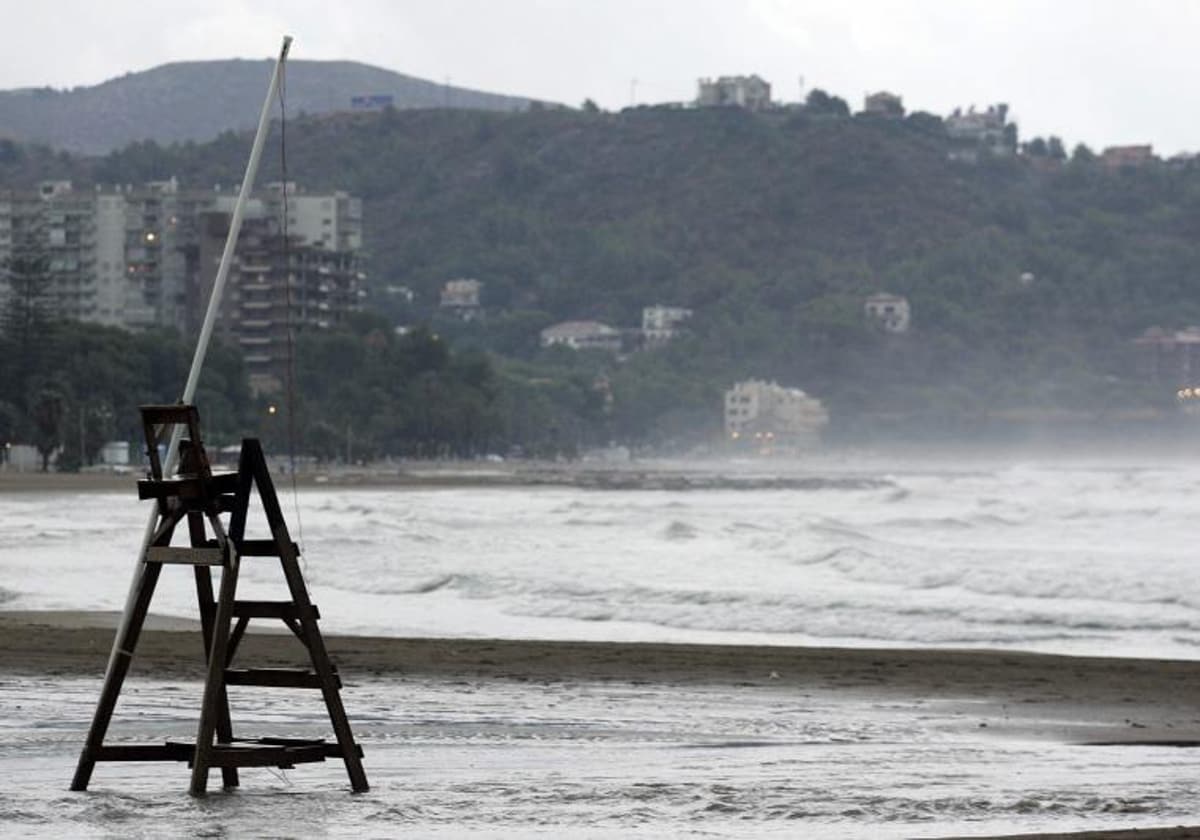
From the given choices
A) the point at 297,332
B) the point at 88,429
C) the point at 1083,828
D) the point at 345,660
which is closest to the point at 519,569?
the point at 345,660

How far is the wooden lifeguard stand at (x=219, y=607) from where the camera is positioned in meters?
11.4

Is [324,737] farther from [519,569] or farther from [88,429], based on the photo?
[88,429]

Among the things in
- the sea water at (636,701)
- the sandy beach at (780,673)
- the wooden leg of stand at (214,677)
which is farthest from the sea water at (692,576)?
the wooden leg of stand at (214,677)

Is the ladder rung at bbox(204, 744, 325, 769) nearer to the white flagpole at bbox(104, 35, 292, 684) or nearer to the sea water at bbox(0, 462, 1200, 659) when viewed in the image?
the white flagpole at bbox(104, 35, 292, 684)

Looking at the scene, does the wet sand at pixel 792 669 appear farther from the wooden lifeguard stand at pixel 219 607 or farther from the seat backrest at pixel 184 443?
the seat backrest at pixel 184 443

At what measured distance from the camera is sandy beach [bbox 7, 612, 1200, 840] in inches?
652

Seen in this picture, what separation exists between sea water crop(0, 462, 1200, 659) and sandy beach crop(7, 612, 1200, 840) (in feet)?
7.18

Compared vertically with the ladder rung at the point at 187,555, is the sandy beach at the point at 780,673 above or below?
below

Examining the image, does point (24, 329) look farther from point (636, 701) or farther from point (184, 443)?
point (184, 443)

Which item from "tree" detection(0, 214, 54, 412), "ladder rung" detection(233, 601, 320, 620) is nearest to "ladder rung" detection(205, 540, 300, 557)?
"ladder rung" detection(233, 601, 320, 620)

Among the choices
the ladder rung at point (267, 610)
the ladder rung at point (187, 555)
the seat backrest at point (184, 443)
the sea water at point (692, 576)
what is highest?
the seat backrest at point (184, 443)

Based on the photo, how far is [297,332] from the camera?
194 meters

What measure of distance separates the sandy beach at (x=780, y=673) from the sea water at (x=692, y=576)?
2189mm

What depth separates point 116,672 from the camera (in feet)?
38.4
